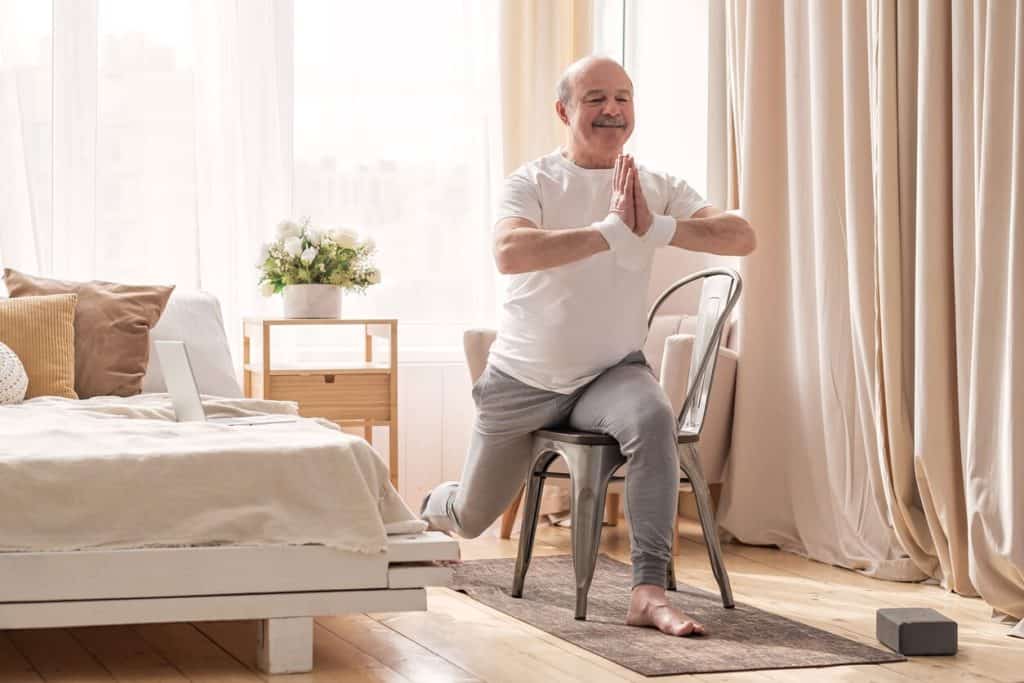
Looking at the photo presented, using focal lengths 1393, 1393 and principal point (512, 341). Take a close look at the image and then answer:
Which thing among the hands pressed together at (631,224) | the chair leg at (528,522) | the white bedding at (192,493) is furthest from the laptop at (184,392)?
the hands pressed together at (631,224)

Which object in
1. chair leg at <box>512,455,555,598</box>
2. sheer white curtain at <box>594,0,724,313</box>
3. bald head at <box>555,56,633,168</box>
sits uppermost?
sheer white curtain at <box>594,0,724,313</box>

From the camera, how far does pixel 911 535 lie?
3613mm

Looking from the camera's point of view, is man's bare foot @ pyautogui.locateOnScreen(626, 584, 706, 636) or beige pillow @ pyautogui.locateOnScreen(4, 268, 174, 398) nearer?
man's bare foot @ pyautogui.locateOnScreen(626, 584, 706, 636)

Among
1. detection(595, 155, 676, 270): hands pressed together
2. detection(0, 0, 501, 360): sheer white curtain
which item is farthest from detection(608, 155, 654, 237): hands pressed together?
detection(0, 0, 501, 360): sheer white curtain

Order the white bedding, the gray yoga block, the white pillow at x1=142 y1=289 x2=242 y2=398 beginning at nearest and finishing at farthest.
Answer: the white bedding
the gray yoga block
the white pillow at x1=142 y1=289 x2=242 y2=398

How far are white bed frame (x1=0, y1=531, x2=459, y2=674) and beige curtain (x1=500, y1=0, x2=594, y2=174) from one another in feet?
8.67

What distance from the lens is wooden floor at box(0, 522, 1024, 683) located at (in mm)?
2594

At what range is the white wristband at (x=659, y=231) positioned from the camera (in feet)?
9.68

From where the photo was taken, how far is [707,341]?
3393 millimetres

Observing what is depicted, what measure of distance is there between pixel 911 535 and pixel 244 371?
2.19m

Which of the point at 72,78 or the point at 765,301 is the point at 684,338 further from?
the point at 72,78

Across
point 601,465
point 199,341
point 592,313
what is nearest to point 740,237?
point 592,313

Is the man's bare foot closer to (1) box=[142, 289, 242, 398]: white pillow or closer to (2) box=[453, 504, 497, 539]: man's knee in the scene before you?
(2) box=[453, 504, 497, 539]: man's knee

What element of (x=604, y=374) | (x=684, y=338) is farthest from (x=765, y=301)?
(x=604, y=374)
